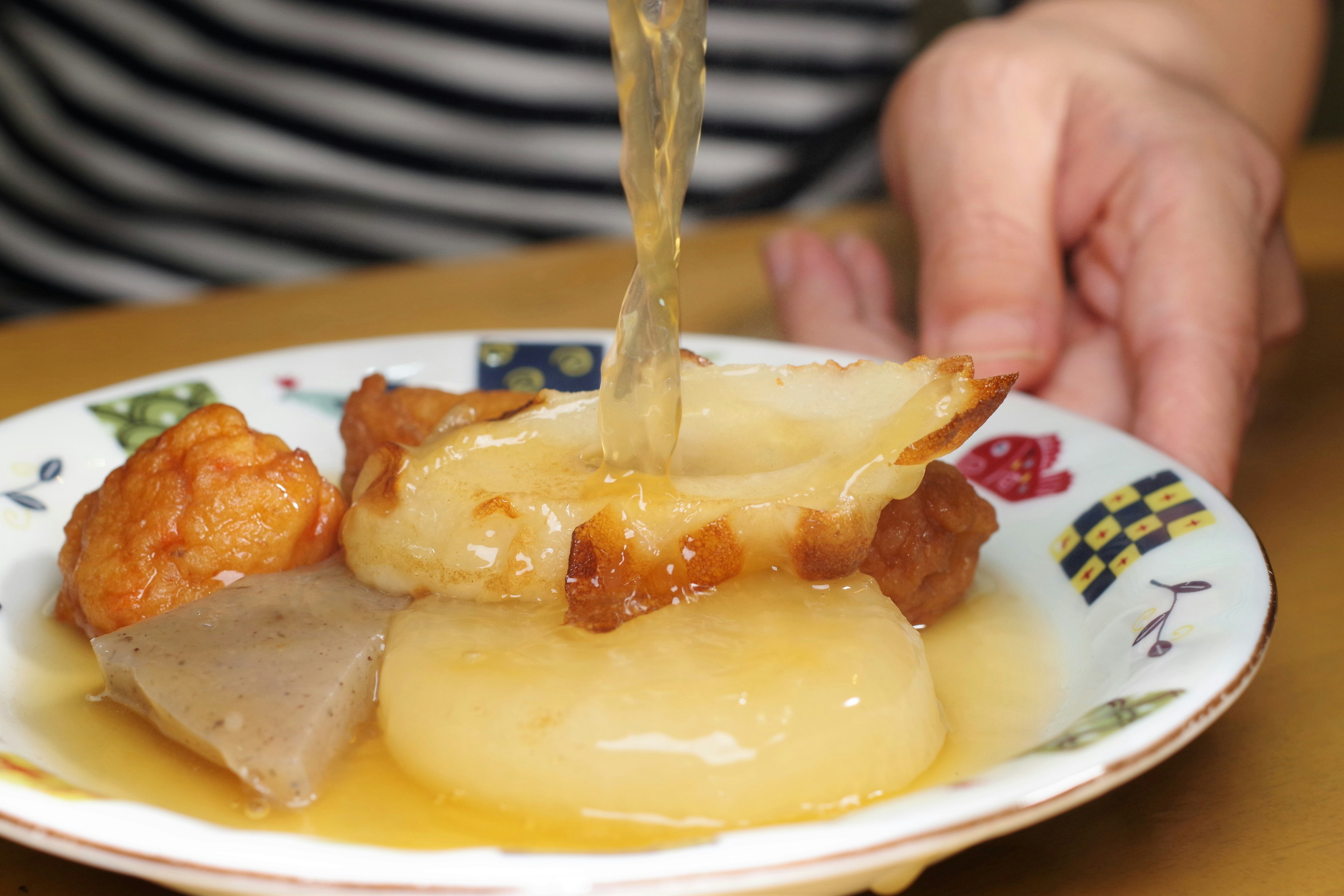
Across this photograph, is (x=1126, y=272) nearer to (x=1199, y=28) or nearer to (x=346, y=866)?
(x=1199, y=28)

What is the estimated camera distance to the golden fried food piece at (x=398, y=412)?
119 centimetres

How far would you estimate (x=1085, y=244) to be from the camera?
1967 mm

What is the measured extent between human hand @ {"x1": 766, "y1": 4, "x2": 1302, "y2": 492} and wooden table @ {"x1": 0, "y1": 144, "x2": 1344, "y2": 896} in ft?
0.41

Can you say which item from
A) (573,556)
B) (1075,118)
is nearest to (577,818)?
(573,556)

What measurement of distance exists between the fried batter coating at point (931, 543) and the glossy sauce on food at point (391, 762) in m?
0.05

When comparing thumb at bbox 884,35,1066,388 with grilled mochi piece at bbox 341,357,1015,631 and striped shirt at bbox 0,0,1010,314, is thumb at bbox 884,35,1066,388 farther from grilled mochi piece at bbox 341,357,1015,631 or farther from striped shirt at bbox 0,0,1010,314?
Answer: grilled mochi piece at bbox 341,357,1015,631

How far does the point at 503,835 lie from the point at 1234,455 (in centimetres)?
104

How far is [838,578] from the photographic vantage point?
97 centimetres

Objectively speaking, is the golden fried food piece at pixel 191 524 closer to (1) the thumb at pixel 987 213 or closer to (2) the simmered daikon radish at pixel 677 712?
(2) the simmered daikon radish at pixel 677 712

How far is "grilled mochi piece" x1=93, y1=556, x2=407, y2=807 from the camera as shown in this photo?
2.78ft

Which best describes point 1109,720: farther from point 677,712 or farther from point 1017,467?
point 1017,467

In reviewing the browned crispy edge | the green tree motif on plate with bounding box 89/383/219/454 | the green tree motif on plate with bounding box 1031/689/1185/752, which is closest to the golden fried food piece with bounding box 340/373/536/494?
the green tree motif on plate with bounding box 89/383/219/454

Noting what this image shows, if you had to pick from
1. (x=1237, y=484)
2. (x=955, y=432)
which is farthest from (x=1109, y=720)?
(x=1237, y=484)

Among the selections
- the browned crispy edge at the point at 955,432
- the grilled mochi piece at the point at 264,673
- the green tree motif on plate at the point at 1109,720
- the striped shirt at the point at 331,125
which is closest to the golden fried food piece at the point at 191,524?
the grilled mochi piece at the point at 264,673
